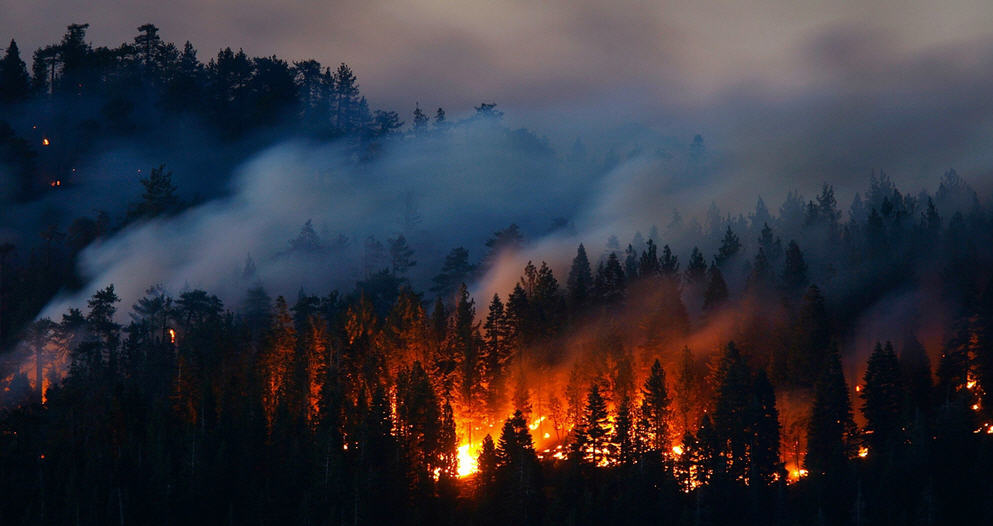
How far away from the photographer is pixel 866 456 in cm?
9681

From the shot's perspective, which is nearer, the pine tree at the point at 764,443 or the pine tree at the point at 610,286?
the pine tree at the point at 764,443

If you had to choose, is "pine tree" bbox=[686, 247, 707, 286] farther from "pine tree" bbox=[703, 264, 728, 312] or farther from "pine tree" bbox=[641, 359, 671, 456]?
"pine tree" bbox=[641, 359, 671, 456]

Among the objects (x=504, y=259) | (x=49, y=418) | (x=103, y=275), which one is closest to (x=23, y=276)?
(x=103, y=275)

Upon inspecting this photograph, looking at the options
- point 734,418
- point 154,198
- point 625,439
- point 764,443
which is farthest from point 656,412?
Answer: point 154,198

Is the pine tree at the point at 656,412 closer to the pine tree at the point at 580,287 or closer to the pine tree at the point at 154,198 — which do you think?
the pine tree at the point at 580,287

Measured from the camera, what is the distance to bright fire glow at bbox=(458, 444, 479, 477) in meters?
105

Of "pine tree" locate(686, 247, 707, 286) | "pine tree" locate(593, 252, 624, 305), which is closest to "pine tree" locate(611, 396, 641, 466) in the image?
"pine tree" locate(593, 252, 624, 305)

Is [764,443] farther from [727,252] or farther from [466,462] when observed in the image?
[727,252]

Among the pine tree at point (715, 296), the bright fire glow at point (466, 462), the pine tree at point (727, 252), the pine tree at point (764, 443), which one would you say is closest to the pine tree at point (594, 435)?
the bright fire glow at point (466, 462)

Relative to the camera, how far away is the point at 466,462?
354 feet

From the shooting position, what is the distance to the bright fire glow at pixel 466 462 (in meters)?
105

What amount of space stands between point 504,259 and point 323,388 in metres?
64.1

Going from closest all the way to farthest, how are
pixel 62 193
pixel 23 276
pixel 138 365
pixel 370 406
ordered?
pixel 370 406 → pixel 138 365 → pixel 23 276 → pixel 62 193

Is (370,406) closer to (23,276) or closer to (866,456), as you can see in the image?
(866,456)
